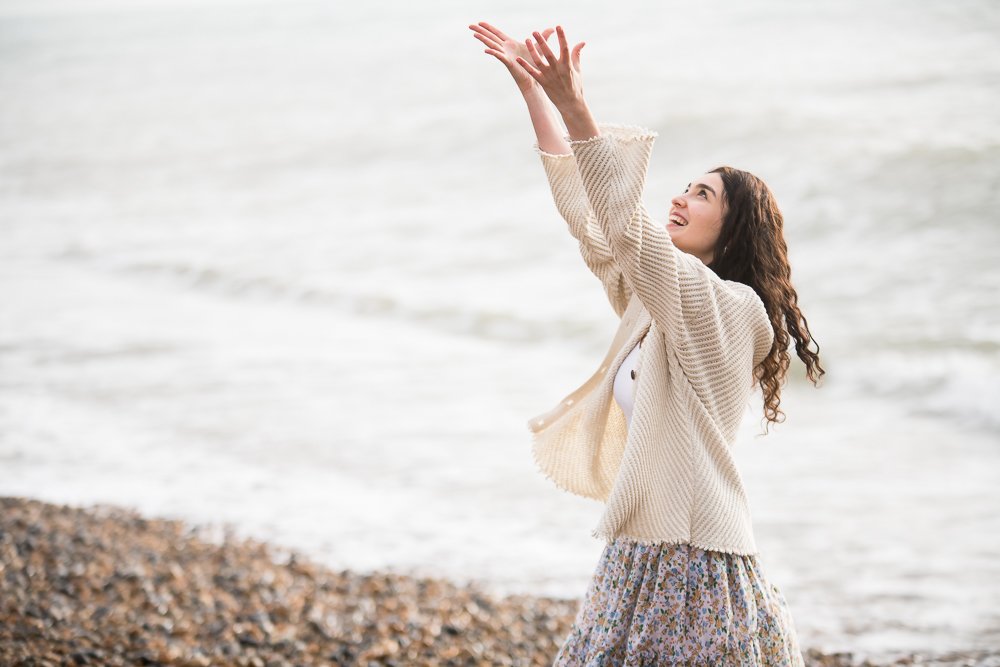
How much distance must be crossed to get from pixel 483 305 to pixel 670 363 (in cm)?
1069

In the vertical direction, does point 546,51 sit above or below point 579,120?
above

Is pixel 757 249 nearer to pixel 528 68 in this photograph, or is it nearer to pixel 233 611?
pixel 528 68

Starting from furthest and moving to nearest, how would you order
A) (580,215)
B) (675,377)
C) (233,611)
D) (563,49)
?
(233,611) < (580,215) < (675,377) < (563,49)

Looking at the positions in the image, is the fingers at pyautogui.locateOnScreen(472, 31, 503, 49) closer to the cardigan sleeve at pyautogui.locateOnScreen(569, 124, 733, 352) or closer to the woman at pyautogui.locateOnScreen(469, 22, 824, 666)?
the woman at pyautogui.locateOnScreen(469, 22, 824, 666)

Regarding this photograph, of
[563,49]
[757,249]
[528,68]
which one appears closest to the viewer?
[563,49]

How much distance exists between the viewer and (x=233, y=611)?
482 cm

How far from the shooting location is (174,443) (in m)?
8.05

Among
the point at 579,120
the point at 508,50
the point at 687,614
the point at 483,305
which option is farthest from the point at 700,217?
the point at 483,305

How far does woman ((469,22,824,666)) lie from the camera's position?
239 cm

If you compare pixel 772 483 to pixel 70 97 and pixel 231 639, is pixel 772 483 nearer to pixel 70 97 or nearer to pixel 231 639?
pixel 231 639

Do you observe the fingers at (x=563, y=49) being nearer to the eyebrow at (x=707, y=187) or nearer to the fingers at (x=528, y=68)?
the fingers at (x=528, y=68)

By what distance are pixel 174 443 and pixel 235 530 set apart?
1.88 m

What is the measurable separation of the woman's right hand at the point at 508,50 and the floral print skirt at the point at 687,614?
47.4 inches

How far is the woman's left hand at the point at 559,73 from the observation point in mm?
2320
